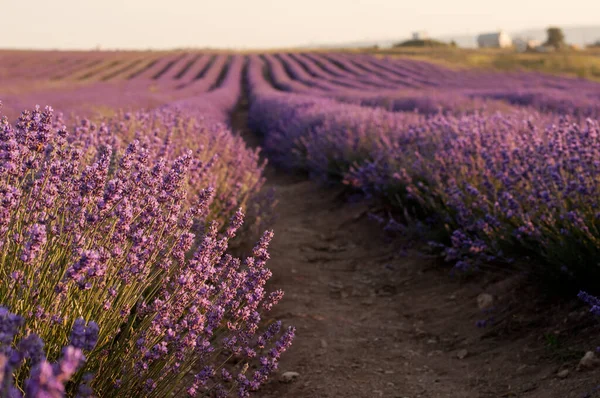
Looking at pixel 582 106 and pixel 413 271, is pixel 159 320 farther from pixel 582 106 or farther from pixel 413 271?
pixel 582 106

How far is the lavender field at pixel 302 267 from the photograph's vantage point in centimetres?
183

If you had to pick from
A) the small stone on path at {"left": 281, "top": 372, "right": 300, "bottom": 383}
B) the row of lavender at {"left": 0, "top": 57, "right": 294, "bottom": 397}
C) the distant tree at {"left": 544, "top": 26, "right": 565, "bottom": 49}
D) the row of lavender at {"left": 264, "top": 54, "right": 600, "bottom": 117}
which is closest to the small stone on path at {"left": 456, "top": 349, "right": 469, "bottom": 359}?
the small stone on path at {"left": 281, "top": 372, "right": 300, "bottom": 383}

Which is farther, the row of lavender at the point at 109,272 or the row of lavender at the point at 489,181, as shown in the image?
the row of lavender at the point at 489,181

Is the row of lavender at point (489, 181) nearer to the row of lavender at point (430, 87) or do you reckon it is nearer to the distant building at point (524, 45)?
the row of lavender at point (430, 87)

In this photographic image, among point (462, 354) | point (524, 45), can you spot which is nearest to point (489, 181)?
point (462, 354)

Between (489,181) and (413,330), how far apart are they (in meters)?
1.13

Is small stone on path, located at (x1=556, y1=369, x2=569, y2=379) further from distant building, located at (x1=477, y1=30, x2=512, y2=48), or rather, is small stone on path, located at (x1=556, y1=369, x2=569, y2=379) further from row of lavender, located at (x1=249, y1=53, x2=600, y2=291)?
distant building, located at (x1=477, y1=30, x2=512, y2=48)

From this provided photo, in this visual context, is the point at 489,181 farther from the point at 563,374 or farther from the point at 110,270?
the point at 110,270

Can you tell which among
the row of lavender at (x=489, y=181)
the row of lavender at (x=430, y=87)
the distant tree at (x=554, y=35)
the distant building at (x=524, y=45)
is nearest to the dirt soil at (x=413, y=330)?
the row of lavender at (x=489, y=181)

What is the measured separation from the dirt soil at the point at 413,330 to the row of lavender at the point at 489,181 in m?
0.25

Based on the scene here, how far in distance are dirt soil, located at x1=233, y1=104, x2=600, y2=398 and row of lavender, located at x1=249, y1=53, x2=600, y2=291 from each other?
9.8 inches

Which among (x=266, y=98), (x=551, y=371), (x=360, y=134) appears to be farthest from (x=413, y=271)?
(x=266, y=98)

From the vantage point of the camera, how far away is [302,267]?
189 inches

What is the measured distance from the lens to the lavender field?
1835 millimetres
